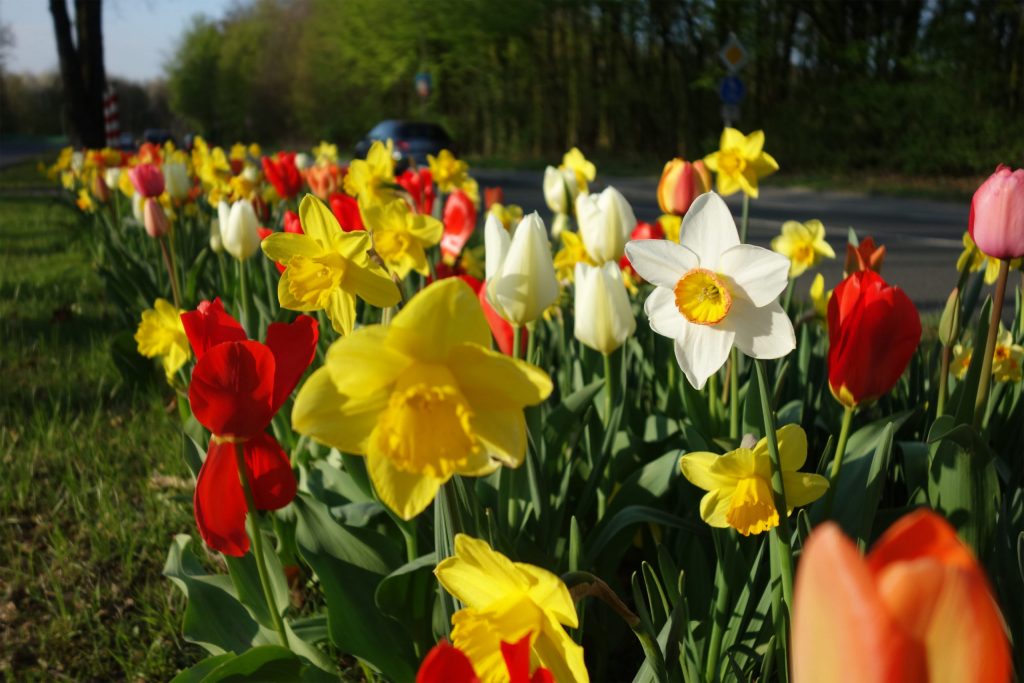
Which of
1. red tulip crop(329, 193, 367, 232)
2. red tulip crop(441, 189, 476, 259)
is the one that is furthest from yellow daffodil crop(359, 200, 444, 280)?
red tulip crop(441, 189, 476, 259)

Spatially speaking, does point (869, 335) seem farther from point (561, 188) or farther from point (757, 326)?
point (561, 188)

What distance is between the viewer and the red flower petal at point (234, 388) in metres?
0.93

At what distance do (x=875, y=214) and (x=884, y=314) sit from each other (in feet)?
31.2

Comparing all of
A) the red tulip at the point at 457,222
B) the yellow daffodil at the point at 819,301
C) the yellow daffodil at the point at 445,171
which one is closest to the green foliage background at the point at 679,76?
the yellow daffodil at the point at 445,171

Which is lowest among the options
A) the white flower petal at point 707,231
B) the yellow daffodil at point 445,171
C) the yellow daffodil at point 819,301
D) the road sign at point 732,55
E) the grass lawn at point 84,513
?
the grass lawn at point 84,513

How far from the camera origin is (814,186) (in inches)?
503

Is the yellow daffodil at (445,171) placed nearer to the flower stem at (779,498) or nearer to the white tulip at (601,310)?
the white tulip at (601,310)

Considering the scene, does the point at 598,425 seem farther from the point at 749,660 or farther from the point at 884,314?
the point at 884,314

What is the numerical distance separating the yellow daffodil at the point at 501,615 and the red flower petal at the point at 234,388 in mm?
351

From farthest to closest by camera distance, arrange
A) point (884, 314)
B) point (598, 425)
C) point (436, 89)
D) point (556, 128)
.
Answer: point (436, 89), point (556, 128), point (598, 425), point (884, 314)

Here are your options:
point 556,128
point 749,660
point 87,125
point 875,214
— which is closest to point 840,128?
point 875,214

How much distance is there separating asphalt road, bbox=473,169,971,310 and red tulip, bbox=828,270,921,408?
379cm

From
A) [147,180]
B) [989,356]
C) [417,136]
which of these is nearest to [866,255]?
[989,356]

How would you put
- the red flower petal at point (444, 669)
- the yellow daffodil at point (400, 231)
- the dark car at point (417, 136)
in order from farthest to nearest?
the dark car at point (417, 136) → the yellow daffodil at point (400, 231) → the red flower petal at point (444, 669)
